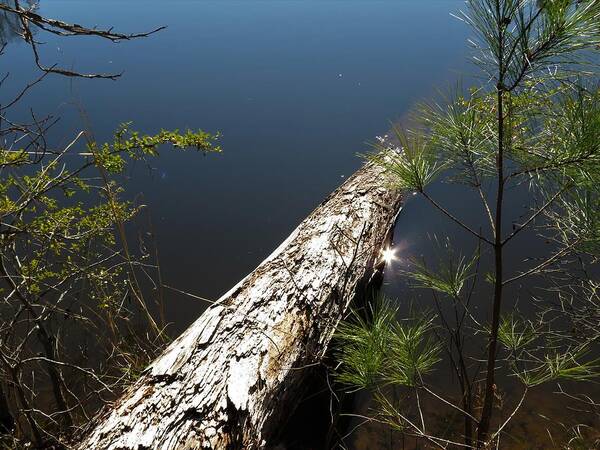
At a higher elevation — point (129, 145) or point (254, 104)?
point (129, 145)

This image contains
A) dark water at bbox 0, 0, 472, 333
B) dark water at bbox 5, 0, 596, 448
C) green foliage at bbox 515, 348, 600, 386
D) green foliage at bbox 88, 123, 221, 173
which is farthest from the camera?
dark water at bbox 0, 0, 472, 333

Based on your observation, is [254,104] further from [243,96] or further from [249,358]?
[249,358]

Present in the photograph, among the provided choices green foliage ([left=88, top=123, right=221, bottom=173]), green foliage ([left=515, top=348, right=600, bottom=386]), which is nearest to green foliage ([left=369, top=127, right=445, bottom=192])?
green foliage ([left=515, top=348, right=600, bottom=386])

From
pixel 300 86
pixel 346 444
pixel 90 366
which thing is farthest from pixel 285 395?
pixel 300 86

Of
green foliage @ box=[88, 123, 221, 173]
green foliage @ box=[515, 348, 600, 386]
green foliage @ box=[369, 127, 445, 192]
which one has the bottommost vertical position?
green foliage @ box=[515, 348, 600, 386]

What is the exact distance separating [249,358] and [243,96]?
15.6 feet

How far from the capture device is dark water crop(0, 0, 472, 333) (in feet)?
13.4

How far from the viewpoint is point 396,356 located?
1.79m

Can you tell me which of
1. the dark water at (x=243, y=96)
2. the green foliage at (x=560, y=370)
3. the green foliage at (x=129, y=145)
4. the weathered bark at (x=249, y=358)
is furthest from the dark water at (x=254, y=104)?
the green foliage at (x=560, y=370)

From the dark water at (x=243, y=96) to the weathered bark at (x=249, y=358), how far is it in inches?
44.1

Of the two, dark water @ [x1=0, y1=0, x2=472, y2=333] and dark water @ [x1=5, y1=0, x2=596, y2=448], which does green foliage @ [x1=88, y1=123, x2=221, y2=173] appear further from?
dark water @ [x1=0, y1=0, x2=472, y2=333]

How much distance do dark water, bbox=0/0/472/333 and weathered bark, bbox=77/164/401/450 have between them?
1121mm

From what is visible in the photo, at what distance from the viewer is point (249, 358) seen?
1.92m

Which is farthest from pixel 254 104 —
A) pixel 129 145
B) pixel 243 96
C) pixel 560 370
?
pixel 560 370
